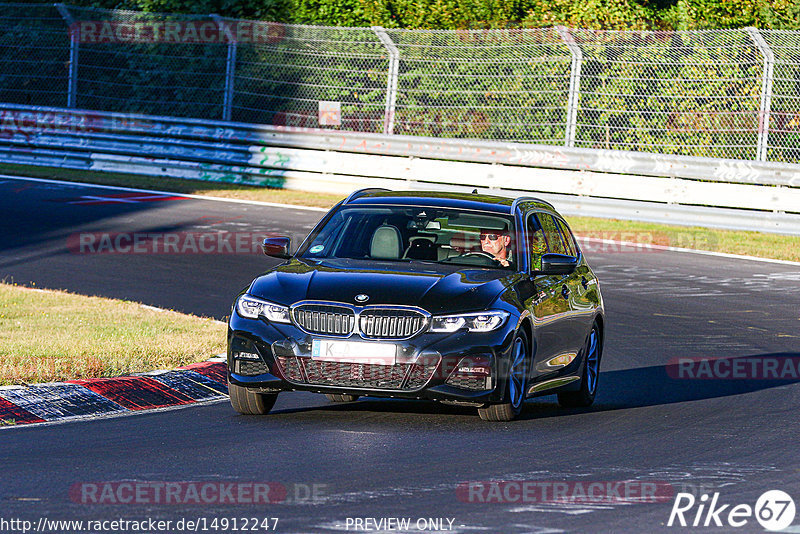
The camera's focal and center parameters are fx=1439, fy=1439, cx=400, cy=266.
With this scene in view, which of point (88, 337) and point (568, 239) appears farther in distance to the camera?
point (88, 337)

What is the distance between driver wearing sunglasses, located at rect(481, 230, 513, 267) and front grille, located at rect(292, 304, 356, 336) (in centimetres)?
162

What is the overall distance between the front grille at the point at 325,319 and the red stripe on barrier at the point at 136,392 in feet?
4.93

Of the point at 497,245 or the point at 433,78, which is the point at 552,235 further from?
the point at 433,78

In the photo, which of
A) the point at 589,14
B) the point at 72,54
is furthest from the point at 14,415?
the point at 589,14

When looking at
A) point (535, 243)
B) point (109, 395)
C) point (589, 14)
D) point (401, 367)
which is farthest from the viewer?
point (589, 14)

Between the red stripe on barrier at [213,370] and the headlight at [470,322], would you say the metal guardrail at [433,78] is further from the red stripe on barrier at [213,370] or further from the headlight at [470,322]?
the headlight at [470,322]

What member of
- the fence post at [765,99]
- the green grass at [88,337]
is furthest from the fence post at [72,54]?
the green grass at [88,337]

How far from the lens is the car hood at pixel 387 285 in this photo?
8867 mm

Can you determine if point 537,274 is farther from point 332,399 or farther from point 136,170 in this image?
point 136,170

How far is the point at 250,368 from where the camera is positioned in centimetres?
901

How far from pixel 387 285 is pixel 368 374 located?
24.9 inches

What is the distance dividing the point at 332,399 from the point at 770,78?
13.7 metres

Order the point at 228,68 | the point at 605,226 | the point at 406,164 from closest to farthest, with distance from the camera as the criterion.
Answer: the point at 605,226 < the point at 406,164 < the point at 228,68

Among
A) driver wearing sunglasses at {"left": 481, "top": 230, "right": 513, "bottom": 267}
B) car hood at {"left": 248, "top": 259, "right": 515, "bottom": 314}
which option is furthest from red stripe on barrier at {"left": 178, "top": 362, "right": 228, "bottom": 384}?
driver wearing sunglasses at {"left": 481, "top": 230, "right": 513, "bottom": 267}
